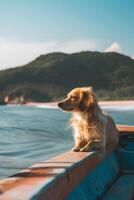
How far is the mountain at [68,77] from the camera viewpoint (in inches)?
5768

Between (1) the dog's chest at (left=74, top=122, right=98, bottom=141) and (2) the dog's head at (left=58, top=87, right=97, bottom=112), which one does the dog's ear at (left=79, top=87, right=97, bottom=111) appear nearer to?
(2) the dog's head at (left=58, top=87, right=97, bottom=112)

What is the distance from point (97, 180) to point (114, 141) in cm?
166

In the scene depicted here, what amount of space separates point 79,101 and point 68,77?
483 ft

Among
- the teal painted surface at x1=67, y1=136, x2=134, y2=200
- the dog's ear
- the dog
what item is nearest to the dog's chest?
the dog

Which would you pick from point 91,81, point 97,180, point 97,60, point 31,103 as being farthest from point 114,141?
point 97,60

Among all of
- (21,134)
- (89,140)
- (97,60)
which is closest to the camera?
(89,140)

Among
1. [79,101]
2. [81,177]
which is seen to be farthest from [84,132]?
[81,177]

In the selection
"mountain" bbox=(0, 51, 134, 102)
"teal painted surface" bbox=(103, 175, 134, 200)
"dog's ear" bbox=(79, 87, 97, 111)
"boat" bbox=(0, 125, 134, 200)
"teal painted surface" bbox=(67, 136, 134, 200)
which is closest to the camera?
"boat" bbox=(0, 125, 134, 200)

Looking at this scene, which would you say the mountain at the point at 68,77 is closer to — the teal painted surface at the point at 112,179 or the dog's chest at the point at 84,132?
the teal painted surface at the point at 112,179

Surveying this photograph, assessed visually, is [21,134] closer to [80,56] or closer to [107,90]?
[107,90]

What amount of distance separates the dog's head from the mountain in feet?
419

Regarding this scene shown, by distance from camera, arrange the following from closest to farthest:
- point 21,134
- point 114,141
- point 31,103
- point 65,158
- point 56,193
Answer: point 56,193 → point 65,158 → point 114,141 → point 21,134 → point 31,103

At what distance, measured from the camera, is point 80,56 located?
171m

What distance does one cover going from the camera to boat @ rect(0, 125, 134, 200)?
3511mm
